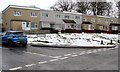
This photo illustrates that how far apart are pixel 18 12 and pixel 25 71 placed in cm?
4344

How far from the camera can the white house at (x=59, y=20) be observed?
58.5 meters

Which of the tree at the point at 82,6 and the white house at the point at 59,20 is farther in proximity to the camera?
the tree at the point at 82,6

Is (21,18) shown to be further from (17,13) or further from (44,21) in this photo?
(44,21)

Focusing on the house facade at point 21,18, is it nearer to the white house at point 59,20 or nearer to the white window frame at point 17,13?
the white window frame at point 17,13

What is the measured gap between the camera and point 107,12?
277 feet

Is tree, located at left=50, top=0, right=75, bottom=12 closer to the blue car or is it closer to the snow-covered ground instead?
the snow-covered ground

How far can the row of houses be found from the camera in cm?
5210

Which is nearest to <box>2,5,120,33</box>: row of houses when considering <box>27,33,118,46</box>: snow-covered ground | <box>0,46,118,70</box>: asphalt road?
<box>27,33,118,46</box>: snow-covered ground

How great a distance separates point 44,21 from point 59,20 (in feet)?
18.1

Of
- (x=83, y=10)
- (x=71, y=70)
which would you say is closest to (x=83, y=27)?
(x=83, y=10)

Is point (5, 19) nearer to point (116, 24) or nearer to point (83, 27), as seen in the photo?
point (83, 27)

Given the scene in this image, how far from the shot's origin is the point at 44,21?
58375mm

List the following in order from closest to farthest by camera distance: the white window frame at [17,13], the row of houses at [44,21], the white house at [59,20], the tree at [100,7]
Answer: the row of houses at [44,21]
the white window frame at [17,13]
the white house at [59,20]
the tree at [100,7]

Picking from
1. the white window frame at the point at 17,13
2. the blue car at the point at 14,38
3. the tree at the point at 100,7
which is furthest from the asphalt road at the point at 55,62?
the tree at the point at 100,7
